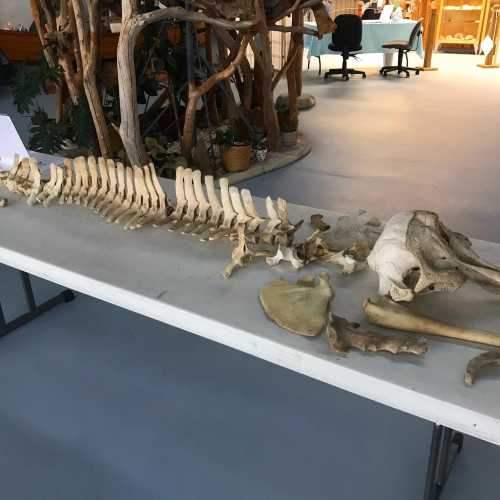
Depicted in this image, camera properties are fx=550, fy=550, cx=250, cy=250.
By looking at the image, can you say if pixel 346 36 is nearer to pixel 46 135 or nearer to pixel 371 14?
pixel 371 14

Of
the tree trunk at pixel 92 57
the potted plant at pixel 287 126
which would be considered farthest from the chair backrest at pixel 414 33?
the tree trunk at pixel 92 57

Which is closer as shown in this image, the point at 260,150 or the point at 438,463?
the point at 438,463

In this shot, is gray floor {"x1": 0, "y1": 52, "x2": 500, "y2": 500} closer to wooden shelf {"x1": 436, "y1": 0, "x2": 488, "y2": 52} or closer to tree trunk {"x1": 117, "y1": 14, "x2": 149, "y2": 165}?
tree trunk {"x1": 117, "y1": 14, "x2": 149, "y2": 165}

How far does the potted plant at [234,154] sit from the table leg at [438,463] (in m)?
3.21

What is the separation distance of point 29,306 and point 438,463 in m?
1.99

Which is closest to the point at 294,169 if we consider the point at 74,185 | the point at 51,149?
the point at 51,149

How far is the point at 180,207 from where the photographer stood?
180 cm

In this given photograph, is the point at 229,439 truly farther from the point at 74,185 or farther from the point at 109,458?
the point at 74,185

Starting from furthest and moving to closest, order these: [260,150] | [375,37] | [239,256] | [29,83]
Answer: [375,37], [260,150], [29,83], [239,256]

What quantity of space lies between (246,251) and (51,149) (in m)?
3.21

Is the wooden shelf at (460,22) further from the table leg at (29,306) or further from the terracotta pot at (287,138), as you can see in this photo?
the table leg at (29,306)

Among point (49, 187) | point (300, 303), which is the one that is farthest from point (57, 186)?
point (300, 303)

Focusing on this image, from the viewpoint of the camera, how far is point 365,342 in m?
1.12

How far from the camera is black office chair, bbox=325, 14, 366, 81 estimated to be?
9.06 m
